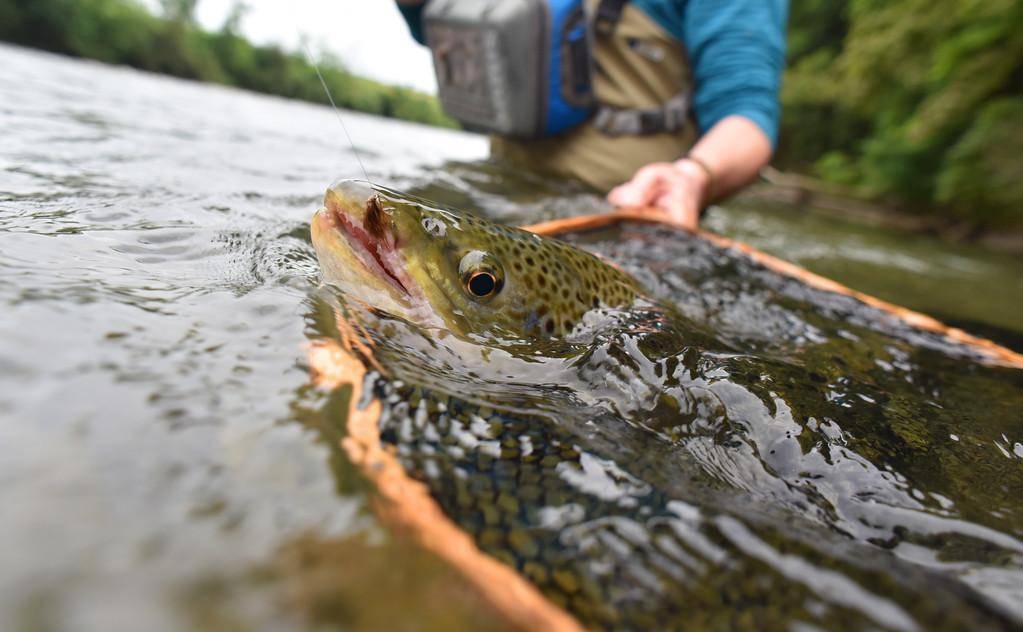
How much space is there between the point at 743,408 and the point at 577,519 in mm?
556

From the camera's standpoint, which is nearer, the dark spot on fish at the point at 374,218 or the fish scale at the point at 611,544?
the fish scale at the point at 611,544

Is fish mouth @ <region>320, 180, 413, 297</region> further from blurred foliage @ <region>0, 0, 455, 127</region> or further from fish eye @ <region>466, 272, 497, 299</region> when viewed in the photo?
blurred foliage @ <region>0, 0, 455, 127</region>

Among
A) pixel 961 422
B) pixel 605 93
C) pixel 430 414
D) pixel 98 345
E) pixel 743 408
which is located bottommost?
pixel 961 422

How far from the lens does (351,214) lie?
50.0 inches

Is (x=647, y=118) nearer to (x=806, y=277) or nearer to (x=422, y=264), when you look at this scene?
(x=806, y=277)

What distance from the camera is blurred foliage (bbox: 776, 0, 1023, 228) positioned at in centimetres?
880

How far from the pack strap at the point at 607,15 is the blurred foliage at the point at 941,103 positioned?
26.6 ft

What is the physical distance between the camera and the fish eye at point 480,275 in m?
1.31

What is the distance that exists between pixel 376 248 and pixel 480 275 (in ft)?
0.82

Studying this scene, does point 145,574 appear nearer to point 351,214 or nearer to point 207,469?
point 207,469

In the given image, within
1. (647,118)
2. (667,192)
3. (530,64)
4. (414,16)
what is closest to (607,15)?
(530,64)

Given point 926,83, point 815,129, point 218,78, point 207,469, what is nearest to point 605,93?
point 207,469

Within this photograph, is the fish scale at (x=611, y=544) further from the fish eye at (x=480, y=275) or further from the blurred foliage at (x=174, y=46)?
the blurred foliage at (x=174, y=46)

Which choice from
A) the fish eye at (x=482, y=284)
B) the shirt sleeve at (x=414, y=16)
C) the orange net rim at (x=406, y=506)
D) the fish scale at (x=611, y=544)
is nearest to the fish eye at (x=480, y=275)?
the fish eye at (x=482, y=284)
